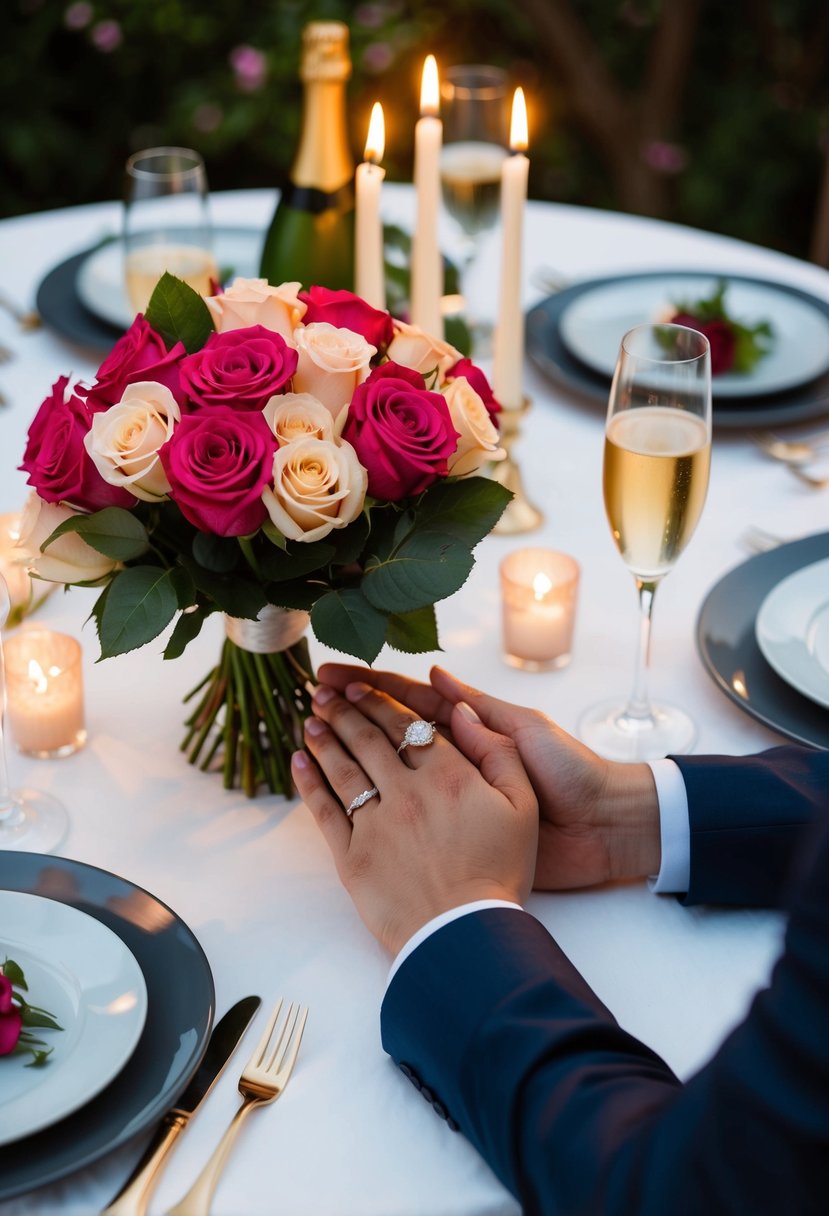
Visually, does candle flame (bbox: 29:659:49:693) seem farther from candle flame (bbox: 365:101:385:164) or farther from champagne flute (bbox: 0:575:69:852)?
candle flame (bbox: 365:101:385:164)

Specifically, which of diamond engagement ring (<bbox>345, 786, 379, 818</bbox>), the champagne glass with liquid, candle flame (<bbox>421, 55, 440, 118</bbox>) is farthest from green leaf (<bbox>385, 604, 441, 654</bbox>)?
the champagne glass with liquid

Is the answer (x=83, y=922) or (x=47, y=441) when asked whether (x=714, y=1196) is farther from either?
(x=47, y=441)

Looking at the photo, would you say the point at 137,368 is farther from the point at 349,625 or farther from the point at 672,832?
the point at 672,832

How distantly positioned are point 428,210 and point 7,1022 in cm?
86

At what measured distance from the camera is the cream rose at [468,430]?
937 mm

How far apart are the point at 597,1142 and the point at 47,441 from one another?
1.81 ft

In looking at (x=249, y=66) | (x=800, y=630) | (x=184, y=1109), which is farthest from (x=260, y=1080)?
(x=249, y=66)

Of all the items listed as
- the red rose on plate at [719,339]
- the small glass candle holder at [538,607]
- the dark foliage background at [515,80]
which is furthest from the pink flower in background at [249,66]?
the small glass candle holder at [538,607]

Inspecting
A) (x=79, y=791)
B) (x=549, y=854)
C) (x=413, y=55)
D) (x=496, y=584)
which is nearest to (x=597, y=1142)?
(x=549, y=854)

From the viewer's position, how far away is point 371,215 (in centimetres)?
123

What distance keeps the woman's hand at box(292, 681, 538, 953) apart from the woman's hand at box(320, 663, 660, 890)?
0.02 meters

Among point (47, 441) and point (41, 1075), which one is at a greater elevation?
point (47, 441)

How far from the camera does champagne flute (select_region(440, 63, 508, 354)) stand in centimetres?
165

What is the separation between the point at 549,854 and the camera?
0.95m
